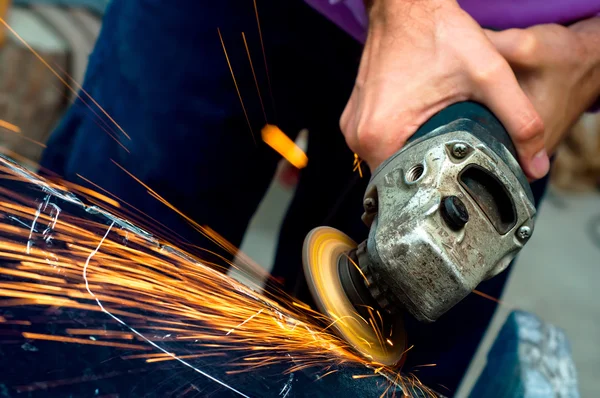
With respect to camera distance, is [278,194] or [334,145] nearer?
[334,145]

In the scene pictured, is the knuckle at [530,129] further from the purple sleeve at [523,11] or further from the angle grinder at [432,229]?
the purple sleeve at [523,11]

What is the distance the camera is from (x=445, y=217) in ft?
2.69

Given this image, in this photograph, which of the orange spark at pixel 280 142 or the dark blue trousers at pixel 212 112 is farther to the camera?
the orange spark at pixel 280 142

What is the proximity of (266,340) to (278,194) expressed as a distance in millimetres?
2652

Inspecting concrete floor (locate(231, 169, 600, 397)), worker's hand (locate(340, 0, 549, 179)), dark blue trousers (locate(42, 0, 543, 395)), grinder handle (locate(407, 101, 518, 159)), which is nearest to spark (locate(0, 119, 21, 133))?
concrete floor (locate(231, 169, 600, 397))

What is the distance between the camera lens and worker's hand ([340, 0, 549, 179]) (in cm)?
95

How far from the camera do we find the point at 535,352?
1298 mm

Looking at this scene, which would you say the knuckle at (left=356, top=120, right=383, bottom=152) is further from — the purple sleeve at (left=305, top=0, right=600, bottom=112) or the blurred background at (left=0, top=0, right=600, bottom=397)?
the blurred background at (left=0, top=0, right=600, bottom=397)

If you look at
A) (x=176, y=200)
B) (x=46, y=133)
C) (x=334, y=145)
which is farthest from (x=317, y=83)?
(x=46, y=133)

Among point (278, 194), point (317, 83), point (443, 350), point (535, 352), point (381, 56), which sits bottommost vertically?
point (278, 194)

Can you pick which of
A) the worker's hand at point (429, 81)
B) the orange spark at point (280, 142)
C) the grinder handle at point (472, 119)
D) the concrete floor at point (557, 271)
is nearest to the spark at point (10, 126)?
the concrete floor at point (557, 271)

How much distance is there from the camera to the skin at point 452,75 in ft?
3.15

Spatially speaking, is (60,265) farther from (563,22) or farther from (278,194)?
(278,194)

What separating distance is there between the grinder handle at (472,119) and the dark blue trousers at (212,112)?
433mm
